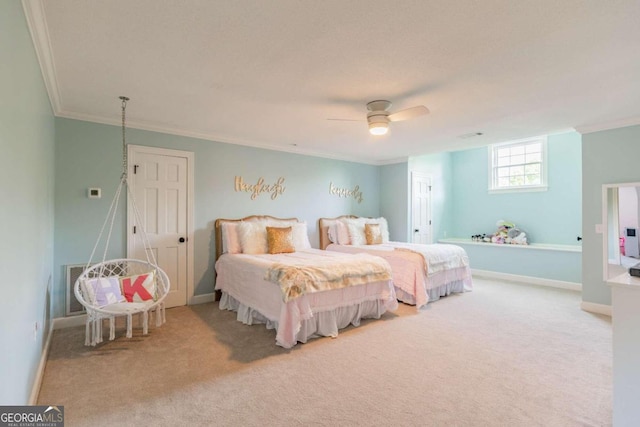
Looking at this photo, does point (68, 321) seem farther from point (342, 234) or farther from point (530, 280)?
point (530, 280)

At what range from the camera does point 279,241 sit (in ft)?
15.1

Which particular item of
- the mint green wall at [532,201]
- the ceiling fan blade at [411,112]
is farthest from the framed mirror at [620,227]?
the ceiling fan blade at [411,112]

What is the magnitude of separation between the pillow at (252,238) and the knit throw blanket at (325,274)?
1.29 m

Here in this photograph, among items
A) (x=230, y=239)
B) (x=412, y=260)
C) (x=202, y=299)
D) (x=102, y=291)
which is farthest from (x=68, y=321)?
(x=412, y=260)

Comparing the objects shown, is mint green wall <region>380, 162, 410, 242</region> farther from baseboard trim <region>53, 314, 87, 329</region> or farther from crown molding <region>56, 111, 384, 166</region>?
baseboard trim <region>53, 314, 87, 329</region>

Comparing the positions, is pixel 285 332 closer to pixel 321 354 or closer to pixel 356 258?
pixel 321 354

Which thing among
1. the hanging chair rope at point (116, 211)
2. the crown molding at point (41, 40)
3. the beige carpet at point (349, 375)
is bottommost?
the beige carpet at point (349, 375)

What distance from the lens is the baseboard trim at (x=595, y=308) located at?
13.1ft

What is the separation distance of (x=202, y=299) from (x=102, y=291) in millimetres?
1570

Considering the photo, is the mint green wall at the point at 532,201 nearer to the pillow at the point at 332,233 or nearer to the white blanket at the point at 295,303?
the pillow at the point at 332,233

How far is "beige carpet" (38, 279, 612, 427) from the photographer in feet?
6.62

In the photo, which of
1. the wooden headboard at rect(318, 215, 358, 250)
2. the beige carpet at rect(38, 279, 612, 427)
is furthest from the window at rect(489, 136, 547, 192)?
the wooden headboard at rect(318, 215, 358, 250)

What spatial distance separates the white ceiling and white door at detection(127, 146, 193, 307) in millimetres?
528

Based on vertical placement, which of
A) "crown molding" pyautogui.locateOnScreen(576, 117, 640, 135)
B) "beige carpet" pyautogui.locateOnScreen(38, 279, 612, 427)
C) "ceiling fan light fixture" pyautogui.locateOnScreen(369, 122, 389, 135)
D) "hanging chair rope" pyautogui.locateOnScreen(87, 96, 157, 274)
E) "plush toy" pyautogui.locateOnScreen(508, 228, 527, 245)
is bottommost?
"beige carpet" pyautogui.locateOnScreen(38, 279, 612, 427)
